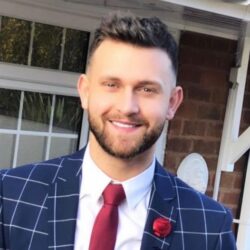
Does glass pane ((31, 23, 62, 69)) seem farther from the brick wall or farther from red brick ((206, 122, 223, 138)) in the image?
red brick ((206, 122, 223, 138))

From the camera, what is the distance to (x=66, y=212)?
1.69 m

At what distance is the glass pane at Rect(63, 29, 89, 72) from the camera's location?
3691 millimetres

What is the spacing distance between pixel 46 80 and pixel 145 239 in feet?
6.77

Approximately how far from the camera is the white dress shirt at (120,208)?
5.49 ft

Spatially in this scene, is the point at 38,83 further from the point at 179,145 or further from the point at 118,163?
the point at 118,163

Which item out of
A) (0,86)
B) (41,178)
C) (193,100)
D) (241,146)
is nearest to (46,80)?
(0,86)

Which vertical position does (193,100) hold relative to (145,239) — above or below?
above

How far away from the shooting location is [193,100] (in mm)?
4031


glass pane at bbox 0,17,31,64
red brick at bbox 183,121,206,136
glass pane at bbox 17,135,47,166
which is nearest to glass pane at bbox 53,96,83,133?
glass pane at bbox 17,135,47,166

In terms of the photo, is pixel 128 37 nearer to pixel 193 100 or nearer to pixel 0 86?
pixel 0 86

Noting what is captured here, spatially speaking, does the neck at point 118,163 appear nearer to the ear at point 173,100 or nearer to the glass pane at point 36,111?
the ear at point 173,100

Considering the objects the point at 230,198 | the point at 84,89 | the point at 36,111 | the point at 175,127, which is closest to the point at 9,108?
the point at 36,111

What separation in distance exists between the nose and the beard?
28mm

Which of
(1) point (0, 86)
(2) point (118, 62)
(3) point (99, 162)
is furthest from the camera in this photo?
(1) point (0, 86)
